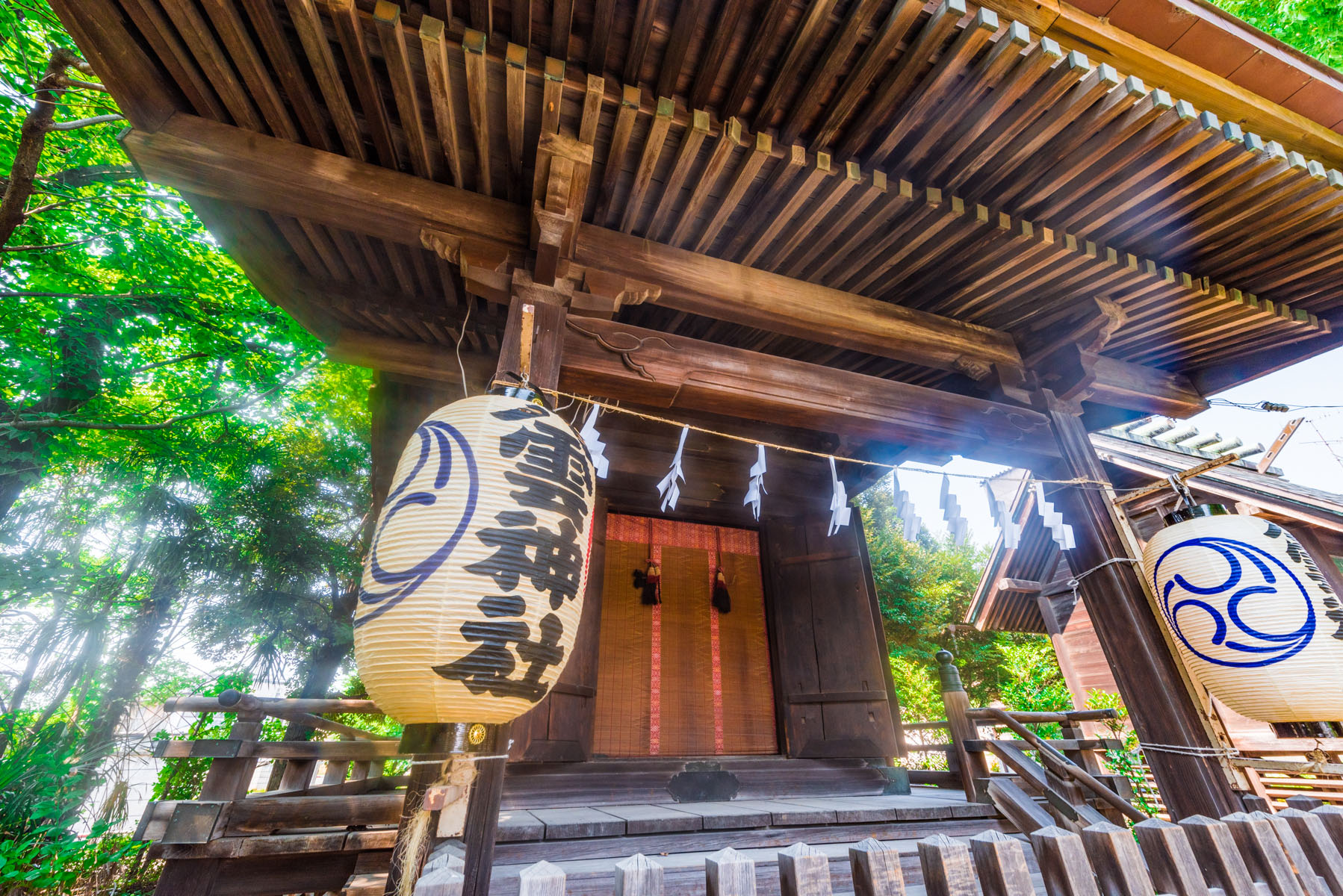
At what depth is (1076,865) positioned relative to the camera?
1771 millimetres

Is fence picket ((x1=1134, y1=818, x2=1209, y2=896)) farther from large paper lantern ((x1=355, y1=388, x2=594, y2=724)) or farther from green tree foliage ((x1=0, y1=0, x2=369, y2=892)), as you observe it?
green tree foliage ((x1=0, y1=0, x2=369, y2=892))

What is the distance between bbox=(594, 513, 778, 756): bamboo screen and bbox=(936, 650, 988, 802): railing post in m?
1.78

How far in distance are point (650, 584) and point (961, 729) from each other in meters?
3.38

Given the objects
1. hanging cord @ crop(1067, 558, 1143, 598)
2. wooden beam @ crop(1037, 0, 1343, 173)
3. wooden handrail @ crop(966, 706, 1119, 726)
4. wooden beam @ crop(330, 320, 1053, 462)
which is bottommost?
wooden handrail @ crop(966, 706, 1119, 726)

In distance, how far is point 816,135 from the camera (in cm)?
321

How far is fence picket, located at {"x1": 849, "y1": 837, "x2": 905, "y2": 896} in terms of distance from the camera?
1605mm

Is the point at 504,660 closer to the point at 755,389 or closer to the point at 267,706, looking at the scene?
the point at 755,389

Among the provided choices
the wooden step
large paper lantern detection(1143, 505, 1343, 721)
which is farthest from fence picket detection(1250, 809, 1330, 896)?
the wooden step

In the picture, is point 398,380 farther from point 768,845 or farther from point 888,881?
point 888,881

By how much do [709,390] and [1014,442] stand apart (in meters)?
2.68

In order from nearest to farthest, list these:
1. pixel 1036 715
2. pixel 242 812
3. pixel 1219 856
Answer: pixel 1219 856 → pixel 242 812 → pixel 1036 715

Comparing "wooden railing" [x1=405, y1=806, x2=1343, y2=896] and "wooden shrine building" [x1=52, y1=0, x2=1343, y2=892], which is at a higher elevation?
"wooden shrine building" [x1=52, y1=0, x2=1343, y2=892]

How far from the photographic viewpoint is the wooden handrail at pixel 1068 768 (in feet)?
15.7

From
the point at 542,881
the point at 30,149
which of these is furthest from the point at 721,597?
the point at 30,149
